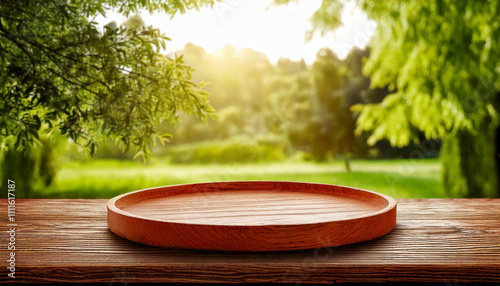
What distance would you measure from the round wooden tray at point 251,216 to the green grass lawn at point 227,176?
434cm

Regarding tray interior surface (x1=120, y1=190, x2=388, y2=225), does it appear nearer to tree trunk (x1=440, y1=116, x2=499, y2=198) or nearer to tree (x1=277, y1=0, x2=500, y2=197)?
tree (x1=277, y1=0, x2=500, y2=197)

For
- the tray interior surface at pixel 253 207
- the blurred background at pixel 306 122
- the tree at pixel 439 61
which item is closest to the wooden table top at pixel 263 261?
→ the tray interior surface at pixel 253 207

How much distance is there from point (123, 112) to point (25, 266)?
670 millimetres

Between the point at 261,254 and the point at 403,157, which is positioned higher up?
the point at 261,254

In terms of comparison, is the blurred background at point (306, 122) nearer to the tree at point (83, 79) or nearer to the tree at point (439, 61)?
the tree at point (439, 61)

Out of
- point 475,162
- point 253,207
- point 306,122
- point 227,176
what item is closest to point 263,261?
point 253,207

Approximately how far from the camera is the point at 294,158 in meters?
6.93

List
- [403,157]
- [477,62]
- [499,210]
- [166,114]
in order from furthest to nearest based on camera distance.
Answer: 1. [403,157]
2. [477,62]
3. [166,114]
4. [499,210]

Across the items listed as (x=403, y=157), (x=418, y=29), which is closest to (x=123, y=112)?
(x=418, y=29)

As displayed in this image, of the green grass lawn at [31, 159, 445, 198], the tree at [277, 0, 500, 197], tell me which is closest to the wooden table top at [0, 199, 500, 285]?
the tree at [277, 0, 500, 197]

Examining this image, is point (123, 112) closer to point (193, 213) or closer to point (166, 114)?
point (166, 114)

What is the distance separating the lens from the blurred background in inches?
148

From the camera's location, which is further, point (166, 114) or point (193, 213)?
point (166, 114)

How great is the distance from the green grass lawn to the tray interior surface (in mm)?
4387
